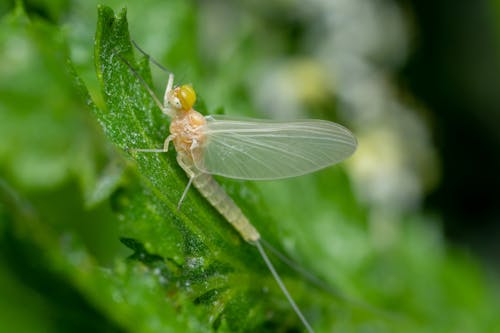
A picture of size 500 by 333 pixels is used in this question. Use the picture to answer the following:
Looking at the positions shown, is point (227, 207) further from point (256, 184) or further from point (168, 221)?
point (256, 184)

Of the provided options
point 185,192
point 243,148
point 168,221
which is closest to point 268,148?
point 243,148

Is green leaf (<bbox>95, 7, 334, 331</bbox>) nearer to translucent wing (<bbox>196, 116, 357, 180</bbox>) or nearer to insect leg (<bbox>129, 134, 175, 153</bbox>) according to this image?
insect leg (<bbox>129, 134, 175, 153</bbox>)

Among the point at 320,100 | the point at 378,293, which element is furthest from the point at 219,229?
the point at 320,100

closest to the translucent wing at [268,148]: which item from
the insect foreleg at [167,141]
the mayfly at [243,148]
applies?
the mayfly at [243,148]

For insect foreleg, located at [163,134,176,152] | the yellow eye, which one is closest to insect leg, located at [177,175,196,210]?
insect foreleg, located at [163,134,176,152]

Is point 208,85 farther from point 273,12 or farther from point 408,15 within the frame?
point 408,15

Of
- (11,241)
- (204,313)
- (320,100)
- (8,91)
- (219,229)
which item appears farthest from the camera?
(320,100)
